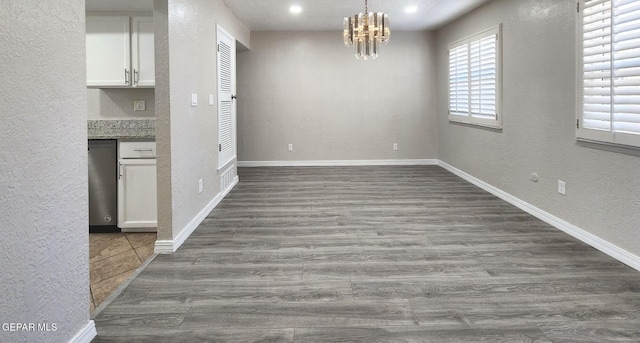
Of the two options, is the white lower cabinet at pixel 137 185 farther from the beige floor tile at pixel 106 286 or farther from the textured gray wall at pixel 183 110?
the beige floor tile at pixel 106 286

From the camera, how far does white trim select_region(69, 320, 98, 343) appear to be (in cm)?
204

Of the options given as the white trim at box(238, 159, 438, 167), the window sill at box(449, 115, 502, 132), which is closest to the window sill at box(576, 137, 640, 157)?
the window sill at box(449, 115, 502, 132)

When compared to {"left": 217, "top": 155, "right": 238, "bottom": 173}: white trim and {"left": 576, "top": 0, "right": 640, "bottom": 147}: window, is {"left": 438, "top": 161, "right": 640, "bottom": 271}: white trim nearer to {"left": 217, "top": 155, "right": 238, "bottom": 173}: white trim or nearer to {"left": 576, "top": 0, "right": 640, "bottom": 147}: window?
{"left": 576, "top": 0, "right": 640, "bottom": 147}: window

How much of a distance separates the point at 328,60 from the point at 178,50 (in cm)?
502

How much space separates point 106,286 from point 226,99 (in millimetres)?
3387

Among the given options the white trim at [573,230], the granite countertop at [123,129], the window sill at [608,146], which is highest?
the granite countertop at [123,129]

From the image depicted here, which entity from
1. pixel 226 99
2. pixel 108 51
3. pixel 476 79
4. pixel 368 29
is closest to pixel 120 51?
pixel 108 51

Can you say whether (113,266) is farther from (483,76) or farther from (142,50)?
(483,76)

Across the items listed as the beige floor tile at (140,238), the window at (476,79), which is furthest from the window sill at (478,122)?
the beige floor tile at (140,238)

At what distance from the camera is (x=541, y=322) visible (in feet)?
7.60

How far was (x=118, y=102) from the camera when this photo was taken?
5.01m

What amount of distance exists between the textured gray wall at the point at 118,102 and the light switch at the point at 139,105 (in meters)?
0.03

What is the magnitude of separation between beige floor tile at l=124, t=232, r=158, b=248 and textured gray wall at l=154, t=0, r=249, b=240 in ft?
1.32

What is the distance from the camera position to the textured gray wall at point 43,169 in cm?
158
